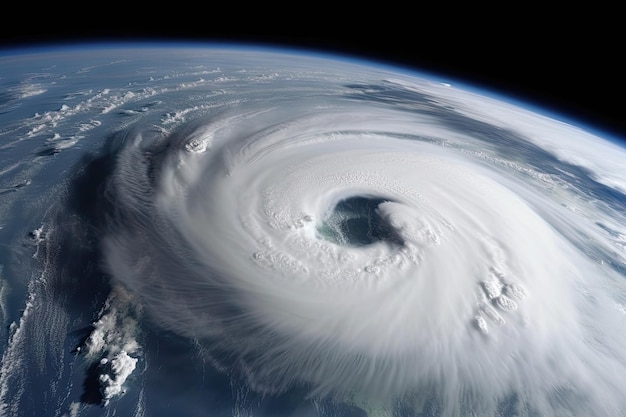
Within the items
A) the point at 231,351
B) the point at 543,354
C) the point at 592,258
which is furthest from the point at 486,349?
the point at 592,258

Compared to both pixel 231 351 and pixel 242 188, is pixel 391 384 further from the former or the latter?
pixel 242 188

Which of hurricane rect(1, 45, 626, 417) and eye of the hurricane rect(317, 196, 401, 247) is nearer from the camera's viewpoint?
hurricane rect(1, 45, 626, 417)

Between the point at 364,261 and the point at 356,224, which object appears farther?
the point at 356,224

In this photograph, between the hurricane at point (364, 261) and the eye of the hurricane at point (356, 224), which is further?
the eye of the hurricane at point (356, 224)
